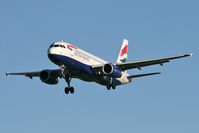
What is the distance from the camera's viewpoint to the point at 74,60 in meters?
79.9

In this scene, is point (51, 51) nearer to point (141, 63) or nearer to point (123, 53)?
point (141, 63)

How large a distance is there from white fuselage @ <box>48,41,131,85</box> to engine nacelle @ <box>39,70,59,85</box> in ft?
14.2

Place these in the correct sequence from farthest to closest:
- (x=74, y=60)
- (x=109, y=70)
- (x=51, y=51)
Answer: (x=109, y=70)
(x=74, y=60)
(x=51, y=51)

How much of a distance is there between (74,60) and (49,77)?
6402mm

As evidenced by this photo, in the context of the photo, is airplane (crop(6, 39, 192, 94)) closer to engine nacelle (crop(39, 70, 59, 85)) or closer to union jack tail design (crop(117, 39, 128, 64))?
engine nacelle (crop(39, 70, 59, 85))

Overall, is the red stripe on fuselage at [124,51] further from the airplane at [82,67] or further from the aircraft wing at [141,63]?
the aircraft wing at [141,63]

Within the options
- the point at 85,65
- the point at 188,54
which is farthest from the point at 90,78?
the point at 188,54

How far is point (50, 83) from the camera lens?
8538 cm

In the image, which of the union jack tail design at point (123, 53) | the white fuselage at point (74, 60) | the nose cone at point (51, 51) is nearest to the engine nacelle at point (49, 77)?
the white fuselage at point (74, 60)

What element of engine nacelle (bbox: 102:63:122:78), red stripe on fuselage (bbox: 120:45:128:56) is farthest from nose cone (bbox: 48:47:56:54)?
red stripe on fuselage (bbox: 120:45:128:56)

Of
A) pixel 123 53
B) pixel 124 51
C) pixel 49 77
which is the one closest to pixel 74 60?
pixel 49 77

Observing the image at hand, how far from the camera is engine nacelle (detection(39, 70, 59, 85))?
8494cm

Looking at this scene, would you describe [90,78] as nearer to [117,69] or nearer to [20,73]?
[117,69]

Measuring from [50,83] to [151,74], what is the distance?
13.0 m
